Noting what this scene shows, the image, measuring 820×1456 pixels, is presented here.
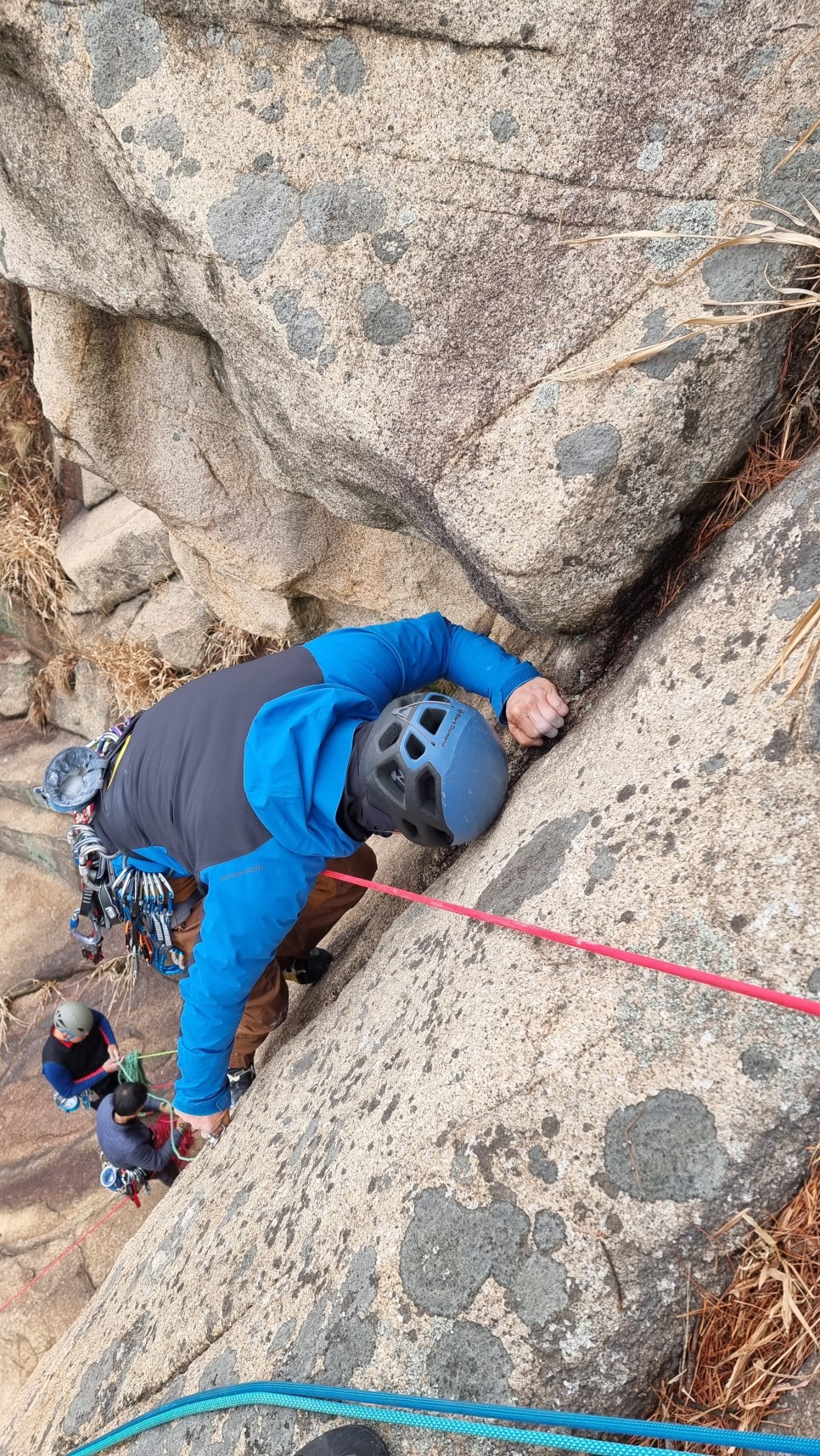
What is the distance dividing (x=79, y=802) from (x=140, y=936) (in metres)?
0.70

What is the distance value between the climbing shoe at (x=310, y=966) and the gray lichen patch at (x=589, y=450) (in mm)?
2377

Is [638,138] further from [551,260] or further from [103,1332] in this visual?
[103,1332]

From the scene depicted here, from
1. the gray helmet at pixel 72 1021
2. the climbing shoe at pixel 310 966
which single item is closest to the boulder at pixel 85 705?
the gray helmet at pixel 72 1021

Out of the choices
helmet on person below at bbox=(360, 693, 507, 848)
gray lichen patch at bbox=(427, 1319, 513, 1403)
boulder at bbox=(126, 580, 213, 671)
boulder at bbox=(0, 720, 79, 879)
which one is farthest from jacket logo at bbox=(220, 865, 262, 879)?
boulder at bbox=(0, 720, 79, 879)

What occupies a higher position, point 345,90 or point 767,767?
point 345,90

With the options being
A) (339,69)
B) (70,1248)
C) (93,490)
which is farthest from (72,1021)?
(339,69)

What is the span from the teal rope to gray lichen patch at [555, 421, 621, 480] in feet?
6.34

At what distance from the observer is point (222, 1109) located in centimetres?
325

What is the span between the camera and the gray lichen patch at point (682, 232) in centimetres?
216

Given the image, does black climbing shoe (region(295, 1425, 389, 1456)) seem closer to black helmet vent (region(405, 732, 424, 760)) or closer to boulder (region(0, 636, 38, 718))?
black helmet vent (region(405, 732, 424, 760))

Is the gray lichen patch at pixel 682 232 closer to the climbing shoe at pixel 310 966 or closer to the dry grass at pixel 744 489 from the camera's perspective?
the dry grass at pixel 744 489

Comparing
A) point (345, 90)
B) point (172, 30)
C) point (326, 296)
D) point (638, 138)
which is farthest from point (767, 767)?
point (172, 30)

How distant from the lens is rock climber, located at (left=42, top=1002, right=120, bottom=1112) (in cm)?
430

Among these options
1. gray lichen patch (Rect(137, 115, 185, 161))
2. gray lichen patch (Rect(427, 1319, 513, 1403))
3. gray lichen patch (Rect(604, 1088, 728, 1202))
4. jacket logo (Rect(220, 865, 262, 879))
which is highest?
gray lichen patch (Rect(137, 115, 185, 161))
